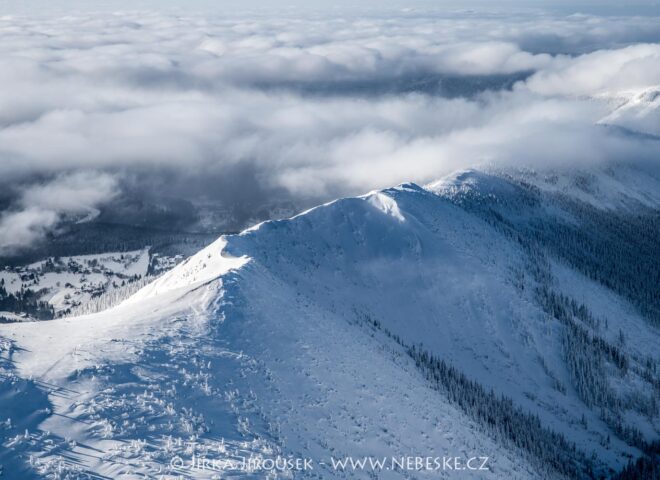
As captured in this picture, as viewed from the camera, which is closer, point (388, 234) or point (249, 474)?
point (249, 474)

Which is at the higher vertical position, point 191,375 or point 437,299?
point 191,375

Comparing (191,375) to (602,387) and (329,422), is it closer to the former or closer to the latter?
(329,422)

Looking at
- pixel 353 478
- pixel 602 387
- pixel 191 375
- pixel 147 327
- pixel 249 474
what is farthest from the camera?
pixel 602 387

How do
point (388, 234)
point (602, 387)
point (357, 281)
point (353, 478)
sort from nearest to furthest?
point (353, 478) < point (602, 387) < point (357, 281) < point (388, 234)

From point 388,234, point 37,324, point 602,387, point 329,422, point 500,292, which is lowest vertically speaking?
point 602,387

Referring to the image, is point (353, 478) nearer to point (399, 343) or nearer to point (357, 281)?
point (399, 343)

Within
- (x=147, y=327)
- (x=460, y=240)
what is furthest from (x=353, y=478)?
(x=460, y=240)
